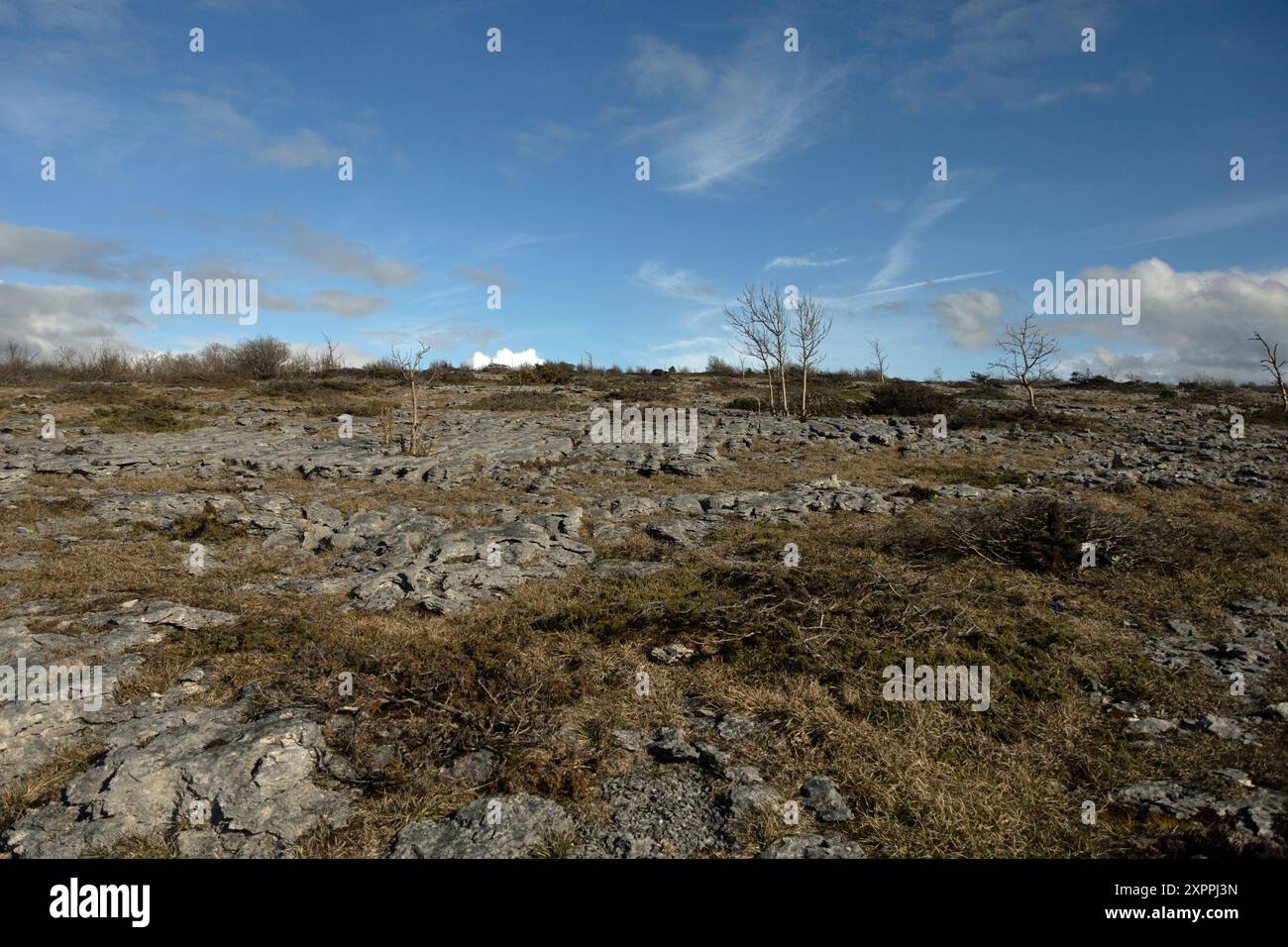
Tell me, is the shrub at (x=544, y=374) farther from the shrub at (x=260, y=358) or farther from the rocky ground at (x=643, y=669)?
the rocky ground at (x=643, y=669)

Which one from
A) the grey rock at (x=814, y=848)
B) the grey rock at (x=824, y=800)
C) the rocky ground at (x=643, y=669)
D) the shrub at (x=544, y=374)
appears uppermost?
the shrub at (x=544, y=374)

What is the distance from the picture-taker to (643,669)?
641 cm

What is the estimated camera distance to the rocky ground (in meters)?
4.14

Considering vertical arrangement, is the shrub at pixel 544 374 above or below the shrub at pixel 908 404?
above

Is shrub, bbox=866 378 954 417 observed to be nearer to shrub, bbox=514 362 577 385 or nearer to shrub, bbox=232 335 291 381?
shrub, bbox=514 362 577 385

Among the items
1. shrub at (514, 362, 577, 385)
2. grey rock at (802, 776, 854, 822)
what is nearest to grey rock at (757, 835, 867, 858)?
grey rock at (802, 776, 854, 822)

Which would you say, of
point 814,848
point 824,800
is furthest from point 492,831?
point 824,800

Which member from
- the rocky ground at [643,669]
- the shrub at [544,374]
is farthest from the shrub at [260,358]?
the rocky ground at [643,669]

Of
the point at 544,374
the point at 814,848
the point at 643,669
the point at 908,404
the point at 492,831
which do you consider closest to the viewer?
the point at 814,848

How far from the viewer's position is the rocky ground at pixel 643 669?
4.14m

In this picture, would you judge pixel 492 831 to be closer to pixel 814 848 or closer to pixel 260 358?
pixel 814 848
